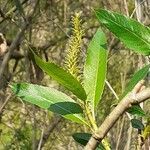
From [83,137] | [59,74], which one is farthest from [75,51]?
[83,137]

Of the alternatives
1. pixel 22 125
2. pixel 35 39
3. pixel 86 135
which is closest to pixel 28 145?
pixel 22 125

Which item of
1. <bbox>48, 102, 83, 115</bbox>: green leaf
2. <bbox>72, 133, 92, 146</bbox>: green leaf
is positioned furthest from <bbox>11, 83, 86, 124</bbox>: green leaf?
<bbox>72, 133, 92, 146</bbox>: green leaf

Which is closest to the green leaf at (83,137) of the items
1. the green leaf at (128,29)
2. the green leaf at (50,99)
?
the green leaf at (50,99)

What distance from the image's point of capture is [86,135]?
788mm

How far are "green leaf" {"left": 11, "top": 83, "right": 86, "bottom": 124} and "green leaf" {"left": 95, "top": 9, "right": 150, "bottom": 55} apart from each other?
11 cm

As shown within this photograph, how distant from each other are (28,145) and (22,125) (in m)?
0.36

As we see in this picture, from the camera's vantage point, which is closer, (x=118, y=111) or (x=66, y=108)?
(x=118, y=111)

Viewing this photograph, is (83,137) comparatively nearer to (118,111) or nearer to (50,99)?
(50,99)

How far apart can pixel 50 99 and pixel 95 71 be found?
0.23 ft

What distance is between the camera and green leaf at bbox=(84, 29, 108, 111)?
673 mm

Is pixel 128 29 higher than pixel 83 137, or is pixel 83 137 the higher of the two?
pixel 128 29

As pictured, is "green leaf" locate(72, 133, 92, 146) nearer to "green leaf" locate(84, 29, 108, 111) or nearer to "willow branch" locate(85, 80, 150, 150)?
"green leaf" locate(84, 29, 108, 111)

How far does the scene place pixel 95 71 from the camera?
688 millimetres

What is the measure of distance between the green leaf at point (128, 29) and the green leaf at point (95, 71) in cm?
8
